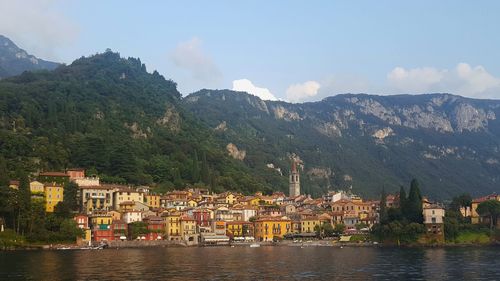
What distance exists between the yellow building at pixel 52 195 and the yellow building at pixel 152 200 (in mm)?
23282

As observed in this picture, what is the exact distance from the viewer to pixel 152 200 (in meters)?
135

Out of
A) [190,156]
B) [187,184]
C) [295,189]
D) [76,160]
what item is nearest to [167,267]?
[76,160]

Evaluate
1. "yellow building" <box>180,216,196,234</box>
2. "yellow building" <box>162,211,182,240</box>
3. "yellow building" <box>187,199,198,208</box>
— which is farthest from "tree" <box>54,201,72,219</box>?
"yellow building" <box>187,199,198,208</box>

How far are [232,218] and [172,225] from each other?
638 inches

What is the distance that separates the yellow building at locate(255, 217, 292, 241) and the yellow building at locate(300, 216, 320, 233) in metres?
3.52

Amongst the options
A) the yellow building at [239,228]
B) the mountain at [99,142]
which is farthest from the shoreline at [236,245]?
the mountain at [99,142]

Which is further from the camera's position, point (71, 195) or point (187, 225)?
point (187, 225)

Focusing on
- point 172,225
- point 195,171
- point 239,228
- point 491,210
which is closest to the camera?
point 491,210

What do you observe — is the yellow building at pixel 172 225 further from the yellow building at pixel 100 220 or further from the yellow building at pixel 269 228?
the yellow building at pixel 269 228

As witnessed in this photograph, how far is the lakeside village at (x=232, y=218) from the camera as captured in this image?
108312 mm

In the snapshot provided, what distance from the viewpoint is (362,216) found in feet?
452

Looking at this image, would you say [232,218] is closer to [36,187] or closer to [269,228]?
[269,228]

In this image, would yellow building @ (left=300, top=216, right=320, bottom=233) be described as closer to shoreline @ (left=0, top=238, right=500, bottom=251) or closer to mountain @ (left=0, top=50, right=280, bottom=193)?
shoreline @ (left=0, top=238, right=500, bottom=251)

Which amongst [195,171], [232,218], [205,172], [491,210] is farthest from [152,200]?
[491,210]
